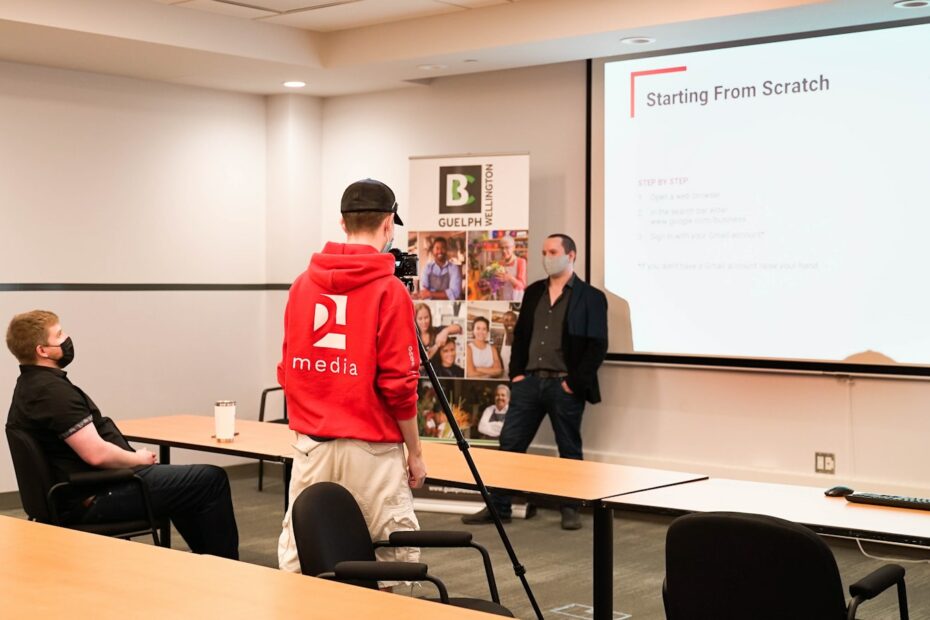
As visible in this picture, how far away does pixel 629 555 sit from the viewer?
599 centimetres

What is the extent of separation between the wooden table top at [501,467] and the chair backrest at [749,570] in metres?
0.87

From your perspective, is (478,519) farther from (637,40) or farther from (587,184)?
(637,40)

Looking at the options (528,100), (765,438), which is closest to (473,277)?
(528,100)

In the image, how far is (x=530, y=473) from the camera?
4.13m

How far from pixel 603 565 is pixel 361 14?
4145mm

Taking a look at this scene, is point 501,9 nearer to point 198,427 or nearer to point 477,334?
point 477,334

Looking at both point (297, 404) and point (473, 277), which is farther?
point (473, 277)

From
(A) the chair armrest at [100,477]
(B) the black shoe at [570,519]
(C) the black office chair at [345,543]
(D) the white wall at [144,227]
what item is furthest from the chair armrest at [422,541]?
(D) the white wall at [144,227]

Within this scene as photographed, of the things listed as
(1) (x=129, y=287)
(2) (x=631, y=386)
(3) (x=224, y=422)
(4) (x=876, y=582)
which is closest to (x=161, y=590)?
(4) (x=876, y=582)

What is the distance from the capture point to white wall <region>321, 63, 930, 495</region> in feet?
20.2

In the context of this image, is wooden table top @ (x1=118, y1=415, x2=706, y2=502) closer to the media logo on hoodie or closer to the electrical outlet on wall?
the media logo on hoodie

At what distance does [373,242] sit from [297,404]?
0.52 m

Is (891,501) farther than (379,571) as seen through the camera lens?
Yes

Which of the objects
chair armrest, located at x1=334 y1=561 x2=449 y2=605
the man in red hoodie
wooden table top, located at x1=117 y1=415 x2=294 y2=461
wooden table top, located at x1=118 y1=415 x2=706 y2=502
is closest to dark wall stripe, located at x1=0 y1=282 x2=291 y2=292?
wooden table top, located at x1=117 y1=415 x2=294 y2=461
